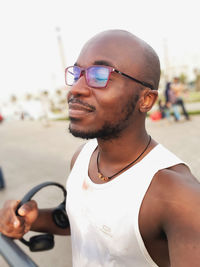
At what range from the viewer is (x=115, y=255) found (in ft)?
3.49

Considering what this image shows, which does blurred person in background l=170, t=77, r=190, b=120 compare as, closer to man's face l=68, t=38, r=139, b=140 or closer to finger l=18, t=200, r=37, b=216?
man's face l=68, t=38, r=139, b=140

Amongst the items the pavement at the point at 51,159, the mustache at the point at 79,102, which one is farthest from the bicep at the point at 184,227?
the pavement at the point at 51,159

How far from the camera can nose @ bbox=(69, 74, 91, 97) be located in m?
1.12

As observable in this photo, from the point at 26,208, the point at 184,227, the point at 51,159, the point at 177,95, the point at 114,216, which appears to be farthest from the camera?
the point at 177,95

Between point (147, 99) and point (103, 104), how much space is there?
25 cm

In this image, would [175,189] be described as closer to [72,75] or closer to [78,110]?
[78,110]

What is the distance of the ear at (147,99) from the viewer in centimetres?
115

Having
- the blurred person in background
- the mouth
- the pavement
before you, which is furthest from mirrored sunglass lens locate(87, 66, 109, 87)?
the blurred person in background

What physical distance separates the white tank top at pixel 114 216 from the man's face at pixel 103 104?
0.24m

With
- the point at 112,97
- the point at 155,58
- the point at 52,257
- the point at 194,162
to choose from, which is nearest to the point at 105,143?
the point at 112,97

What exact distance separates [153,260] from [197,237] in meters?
0.31

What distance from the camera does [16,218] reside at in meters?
1.11

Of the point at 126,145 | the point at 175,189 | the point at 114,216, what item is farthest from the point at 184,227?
the point at 126,145

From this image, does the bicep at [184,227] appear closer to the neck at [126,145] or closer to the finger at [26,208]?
the neck at [126,145]
